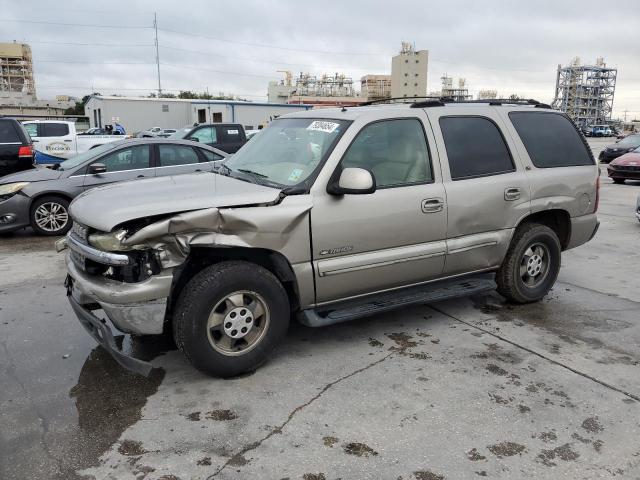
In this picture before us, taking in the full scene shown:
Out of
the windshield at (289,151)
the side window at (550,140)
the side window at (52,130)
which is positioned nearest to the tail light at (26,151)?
the side window at (52,130)

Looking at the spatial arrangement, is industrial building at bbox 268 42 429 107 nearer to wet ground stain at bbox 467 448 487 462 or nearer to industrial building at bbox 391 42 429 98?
industrial building at bbox 391 42 429 98

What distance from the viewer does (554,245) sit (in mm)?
5152

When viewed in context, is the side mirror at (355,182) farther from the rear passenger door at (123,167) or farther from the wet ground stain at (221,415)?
the rear passenger door at (123,167)

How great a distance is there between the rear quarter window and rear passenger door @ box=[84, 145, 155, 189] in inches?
128

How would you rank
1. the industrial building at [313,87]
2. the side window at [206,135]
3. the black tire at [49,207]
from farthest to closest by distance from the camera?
the industrial building at [313,87] < the side window at [206,135] < the black tire at [49,207]

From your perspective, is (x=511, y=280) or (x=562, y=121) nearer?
(x=511, y=280)

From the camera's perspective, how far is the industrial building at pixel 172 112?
40.7m

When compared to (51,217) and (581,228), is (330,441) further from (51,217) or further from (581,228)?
(51,217)

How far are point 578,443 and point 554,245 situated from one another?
2.63 m

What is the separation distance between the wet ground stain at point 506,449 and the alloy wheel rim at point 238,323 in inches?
64.1

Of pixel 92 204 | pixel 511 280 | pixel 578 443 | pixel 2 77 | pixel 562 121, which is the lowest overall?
pixel 578 443

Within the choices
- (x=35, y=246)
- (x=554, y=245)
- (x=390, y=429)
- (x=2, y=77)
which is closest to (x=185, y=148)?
(x=35, y=246)

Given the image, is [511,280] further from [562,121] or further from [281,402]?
[281,402]

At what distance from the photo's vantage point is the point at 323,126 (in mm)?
4172
